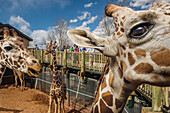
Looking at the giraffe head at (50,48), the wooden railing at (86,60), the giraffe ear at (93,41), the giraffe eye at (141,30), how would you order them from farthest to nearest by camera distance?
the wooden railing at (86,60) → the giraffe head at (50,48) → the giraffe ear at (93,41) → the giraffe eye at (141,30)

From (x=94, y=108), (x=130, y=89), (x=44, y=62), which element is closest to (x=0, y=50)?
(x=94, y=108)

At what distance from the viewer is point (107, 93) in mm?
1532

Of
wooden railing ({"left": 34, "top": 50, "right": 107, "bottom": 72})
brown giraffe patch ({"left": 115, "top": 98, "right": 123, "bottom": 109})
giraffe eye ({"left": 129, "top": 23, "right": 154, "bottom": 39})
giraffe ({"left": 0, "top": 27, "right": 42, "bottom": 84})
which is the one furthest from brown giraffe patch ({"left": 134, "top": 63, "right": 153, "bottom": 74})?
wooden railing ({"left": 34, "top": 50, "right": 107, "bottom": 72})

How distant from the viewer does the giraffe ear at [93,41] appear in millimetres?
1273

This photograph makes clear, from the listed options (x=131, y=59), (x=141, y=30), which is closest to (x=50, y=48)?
(x=131, y=59)

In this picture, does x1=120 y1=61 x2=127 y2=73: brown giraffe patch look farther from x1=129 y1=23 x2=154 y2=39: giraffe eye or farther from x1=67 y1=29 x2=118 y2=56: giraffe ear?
x1=129 y1=23 x2=154 y2=39: giraffe eye

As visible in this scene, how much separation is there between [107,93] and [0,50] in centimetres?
423

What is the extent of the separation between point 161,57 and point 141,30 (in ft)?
1.01

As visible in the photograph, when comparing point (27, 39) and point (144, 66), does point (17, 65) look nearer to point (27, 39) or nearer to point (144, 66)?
point (144, 66)

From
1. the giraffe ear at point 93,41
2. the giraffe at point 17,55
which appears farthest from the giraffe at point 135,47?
the giraffe at point 17,55

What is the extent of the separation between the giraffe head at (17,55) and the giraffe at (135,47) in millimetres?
2727

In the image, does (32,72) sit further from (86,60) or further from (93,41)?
(86,60)

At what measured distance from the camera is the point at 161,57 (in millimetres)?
925

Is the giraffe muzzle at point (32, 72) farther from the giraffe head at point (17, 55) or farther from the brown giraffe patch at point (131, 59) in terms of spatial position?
the brown giraffe patch at point (131, 59)
